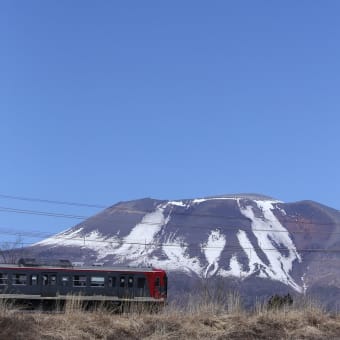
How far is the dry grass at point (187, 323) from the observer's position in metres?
13.2

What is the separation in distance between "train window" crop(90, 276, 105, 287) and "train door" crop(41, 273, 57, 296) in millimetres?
1956

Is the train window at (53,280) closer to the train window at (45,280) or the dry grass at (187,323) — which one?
the train window at (45,280)

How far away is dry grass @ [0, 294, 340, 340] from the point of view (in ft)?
43.3

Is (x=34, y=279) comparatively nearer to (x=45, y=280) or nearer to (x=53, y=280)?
(x=45, y=280)

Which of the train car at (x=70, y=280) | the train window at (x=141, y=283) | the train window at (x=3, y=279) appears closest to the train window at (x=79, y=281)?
the train car at (x=70, y=280)

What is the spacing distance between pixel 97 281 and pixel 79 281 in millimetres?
958

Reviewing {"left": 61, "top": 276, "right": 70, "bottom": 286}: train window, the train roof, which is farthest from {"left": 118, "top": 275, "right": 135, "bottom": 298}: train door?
{"left": 61, "top": 276, "right": 70, "bottom": 286}: train window

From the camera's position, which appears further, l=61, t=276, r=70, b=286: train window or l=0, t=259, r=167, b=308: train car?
l=61, t=276, r=70, b=286: train window

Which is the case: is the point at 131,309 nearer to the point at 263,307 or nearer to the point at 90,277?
the point at 263,307

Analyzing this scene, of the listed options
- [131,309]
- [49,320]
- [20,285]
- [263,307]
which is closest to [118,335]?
[49,320]

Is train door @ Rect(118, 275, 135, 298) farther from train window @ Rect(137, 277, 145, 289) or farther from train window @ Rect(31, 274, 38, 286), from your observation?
train window @ Rect(31, 274, 38, 286)

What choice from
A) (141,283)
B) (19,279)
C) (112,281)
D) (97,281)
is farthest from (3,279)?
(141,283)

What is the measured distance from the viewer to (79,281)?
38969 mm

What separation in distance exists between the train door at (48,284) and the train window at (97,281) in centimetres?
196
